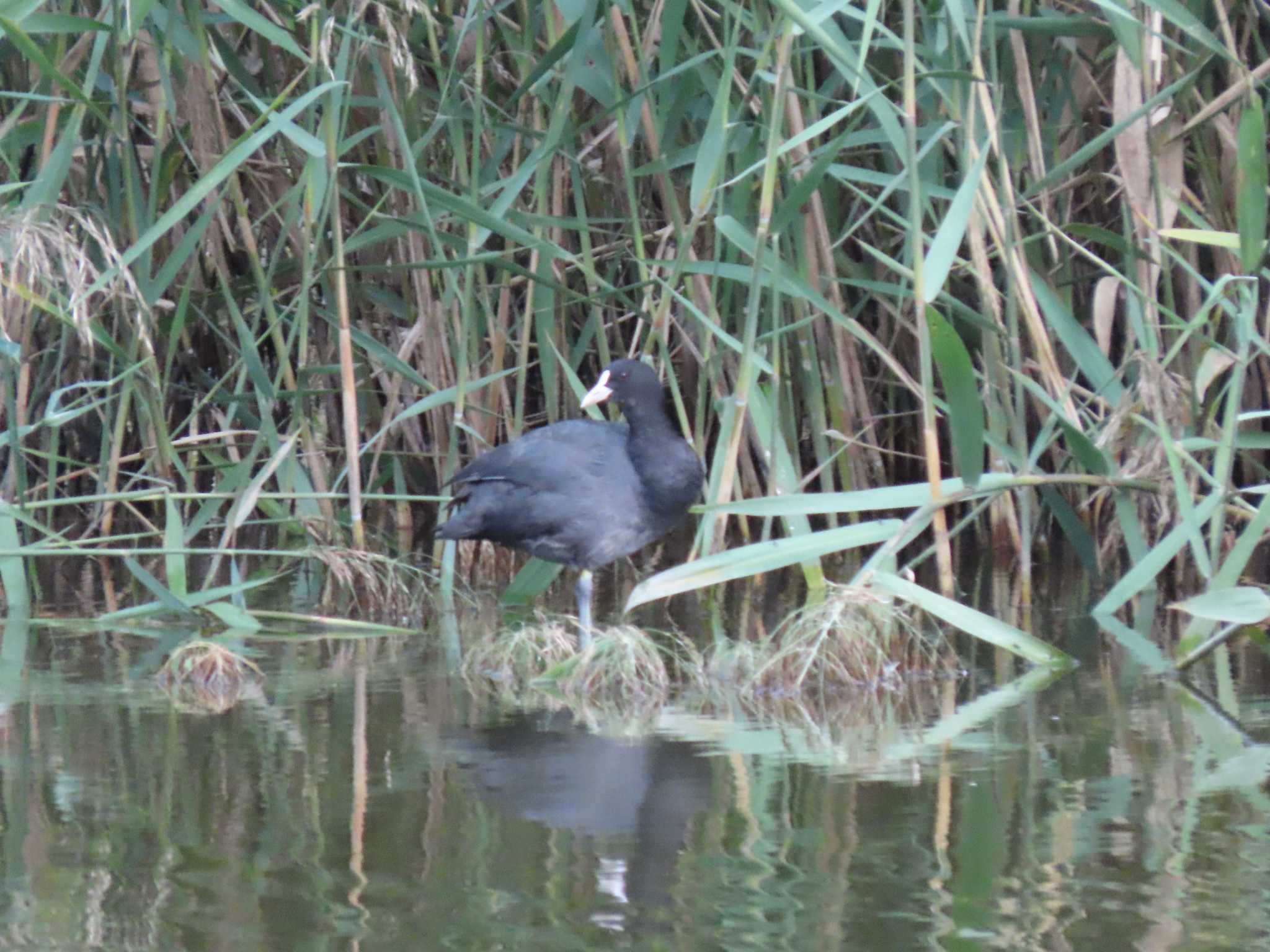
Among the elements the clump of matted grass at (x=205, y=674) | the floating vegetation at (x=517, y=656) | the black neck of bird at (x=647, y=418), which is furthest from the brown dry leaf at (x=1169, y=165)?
the clump of matted grass at (x=205, y=674)

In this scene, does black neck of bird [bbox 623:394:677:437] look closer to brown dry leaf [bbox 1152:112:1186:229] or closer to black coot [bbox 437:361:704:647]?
black coot [bbox 437:361:704:647]

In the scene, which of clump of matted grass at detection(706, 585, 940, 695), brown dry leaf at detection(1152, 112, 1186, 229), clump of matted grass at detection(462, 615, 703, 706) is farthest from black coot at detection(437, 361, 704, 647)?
brown dry leaf at detection(1152, 112, 1186, 229)

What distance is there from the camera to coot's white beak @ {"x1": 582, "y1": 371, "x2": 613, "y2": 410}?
4.31 metres

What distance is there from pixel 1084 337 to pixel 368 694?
182cm

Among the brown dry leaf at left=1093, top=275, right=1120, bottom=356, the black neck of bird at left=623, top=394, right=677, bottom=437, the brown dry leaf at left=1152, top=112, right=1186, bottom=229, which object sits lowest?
the black neck of bird at left=623, top=394, right=677, bottom=437

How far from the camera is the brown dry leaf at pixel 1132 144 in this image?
4.13m

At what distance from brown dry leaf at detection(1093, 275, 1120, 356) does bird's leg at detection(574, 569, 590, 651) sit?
50.7 inches

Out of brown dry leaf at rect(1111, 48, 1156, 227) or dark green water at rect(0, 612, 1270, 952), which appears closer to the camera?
dark green water at rect(0, 612, 1270, 952)

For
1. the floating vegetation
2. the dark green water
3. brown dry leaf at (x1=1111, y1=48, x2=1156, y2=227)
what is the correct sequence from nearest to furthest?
the dark green water → the floating vegetation → brown dry leaf at (x1=1111, y1=48, x2=1156, y2=227)

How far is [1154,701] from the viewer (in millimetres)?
3121

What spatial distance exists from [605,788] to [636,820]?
0.19 meters

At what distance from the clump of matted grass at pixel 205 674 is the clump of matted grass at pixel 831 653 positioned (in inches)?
32.6

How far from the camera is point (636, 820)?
2.40 meters

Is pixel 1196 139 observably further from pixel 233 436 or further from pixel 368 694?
pixel 233 436
